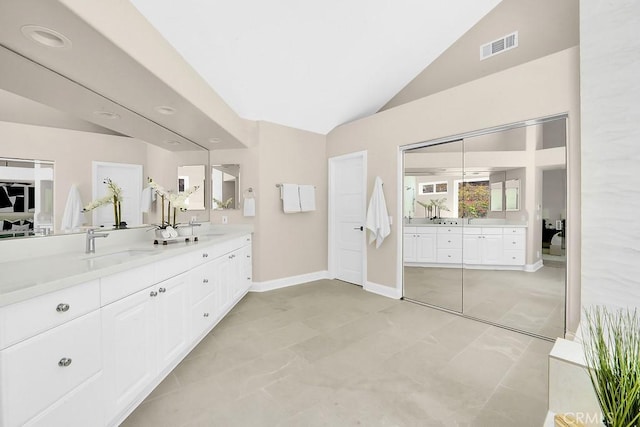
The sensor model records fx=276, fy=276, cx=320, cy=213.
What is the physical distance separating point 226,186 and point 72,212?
223cm

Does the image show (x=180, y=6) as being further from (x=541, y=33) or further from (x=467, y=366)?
(x=541, y=33)

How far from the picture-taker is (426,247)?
11.9 ft

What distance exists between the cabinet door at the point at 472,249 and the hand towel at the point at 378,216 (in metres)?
0.94

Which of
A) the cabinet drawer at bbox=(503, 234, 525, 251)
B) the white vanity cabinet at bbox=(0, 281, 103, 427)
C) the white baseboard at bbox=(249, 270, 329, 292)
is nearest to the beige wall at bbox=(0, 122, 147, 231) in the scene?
the white vanity cabinet at bbox=(0, 281, 103, 427)

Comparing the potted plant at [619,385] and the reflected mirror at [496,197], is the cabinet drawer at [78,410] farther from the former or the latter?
the reflected mirror at [496,197]

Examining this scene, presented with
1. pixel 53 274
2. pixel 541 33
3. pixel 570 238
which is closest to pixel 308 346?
pixel 53 274

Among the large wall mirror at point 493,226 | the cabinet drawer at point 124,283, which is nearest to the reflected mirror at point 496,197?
the large wall mirror at point 493,226

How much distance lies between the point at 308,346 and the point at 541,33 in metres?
4.29

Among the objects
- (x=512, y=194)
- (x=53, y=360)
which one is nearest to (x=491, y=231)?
(x=512, y=194)

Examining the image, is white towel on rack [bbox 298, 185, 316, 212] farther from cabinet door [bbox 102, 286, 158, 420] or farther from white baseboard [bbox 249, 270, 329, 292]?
cabinet door [bbox 102, 286, 158, 420]

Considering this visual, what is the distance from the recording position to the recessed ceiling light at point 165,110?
8.01ft

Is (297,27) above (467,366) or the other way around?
above

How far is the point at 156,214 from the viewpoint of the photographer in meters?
2.73

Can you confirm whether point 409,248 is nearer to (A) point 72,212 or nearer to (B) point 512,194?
(B) point 512,194
